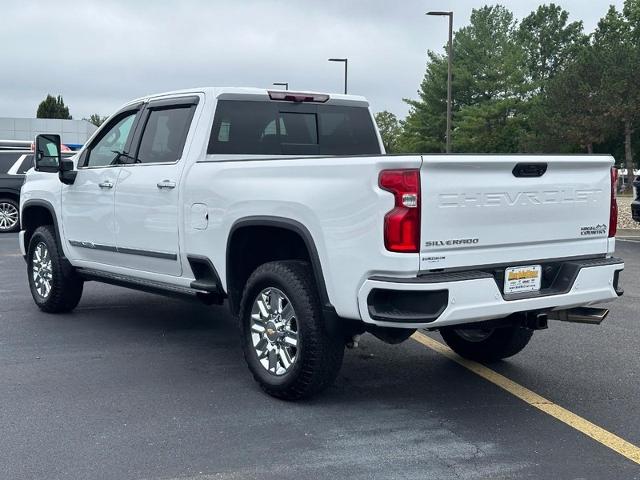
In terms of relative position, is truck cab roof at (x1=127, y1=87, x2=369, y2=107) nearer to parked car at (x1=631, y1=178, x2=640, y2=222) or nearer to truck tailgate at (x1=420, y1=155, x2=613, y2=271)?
truck tailgate at (x1=420, y1=155, x2=613, y2=271)

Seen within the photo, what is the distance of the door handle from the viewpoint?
19.1ft

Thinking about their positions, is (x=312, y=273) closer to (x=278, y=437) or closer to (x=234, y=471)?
(x=278, y=437)

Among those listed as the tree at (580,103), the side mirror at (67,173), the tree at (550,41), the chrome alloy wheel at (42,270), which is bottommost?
the chrome alloy wheel at (42,270)

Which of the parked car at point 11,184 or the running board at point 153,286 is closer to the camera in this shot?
the running board at point 153,286

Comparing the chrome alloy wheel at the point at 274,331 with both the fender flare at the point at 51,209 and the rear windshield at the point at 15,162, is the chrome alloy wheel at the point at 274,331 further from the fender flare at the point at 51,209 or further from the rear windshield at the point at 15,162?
the rear windshield at the point at 15,162

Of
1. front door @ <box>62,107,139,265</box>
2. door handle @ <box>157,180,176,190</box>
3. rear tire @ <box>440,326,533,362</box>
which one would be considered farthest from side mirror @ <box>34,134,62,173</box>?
rear tire @ <box>440,326,533,362</box>

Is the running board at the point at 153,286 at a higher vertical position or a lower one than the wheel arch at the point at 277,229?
lower

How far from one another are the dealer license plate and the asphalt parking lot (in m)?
0.77

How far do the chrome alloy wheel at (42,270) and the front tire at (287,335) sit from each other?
315 cm

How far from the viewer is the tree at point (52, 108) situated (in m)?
79.1

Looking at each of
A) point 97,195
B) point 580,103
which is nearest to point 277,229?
point 97,195

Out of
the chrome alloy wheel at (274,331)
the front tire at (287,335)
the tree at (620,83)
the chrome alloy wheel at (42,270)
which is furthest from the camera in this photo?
the tree at (620,83)

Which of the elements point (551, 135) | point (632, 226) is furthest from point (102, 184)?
point (551, 135)

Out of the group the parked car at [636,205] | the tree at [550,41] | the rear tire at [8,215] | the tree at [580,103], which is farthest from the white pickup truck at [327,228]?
the tree at [550,41]
